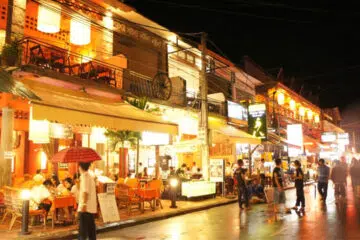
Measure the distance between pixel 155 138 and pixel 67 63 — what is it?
5.24 m

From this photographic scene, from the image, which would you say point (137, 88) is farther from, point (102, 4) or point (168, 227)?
point (168, 227)

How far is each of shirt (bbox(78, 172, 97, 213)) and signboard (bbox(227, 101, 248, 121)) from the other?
20.5 metres

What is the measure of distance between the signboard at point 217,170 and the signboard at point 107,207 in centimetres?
853

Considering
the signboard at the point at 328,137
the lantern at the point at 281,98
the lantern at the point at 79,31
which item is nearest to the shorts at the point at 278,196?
the lantern at the point at 79,31

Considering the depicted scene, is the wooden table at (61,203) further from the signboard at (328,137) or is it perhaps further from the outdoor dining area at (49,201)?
the signboard at (328,137)

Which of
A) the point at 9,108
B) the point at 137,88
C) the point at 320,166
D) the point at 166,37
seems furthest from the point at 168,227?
the point at 166,37

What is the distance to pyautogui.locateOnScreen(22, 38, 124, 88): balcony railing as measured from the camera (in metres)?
14.2

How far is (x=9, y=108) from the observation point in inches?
506

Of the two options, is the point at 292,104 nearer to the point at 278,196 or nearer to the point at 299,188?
the point at 299,188

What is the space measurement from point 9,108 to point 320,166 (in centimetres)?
1315

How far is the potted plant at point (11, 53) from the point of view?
13.0 metres

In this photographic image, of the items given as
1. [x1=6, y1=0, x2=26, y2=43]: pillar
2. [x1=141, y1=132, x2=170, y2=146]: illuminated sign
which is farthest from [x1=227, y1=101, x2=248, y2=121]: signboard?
[x1=6, y1=0, x2=26, y2=43]: pillar

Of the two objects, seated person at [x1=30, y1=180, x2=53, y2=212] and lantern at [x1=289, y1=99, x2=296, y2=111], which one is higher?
lantern at [x1=289, y1=99, x2=296, y2=111]

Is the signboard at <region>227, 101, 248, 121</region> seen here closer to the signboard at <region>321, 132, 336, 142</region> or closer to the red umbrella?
the red umbrella
